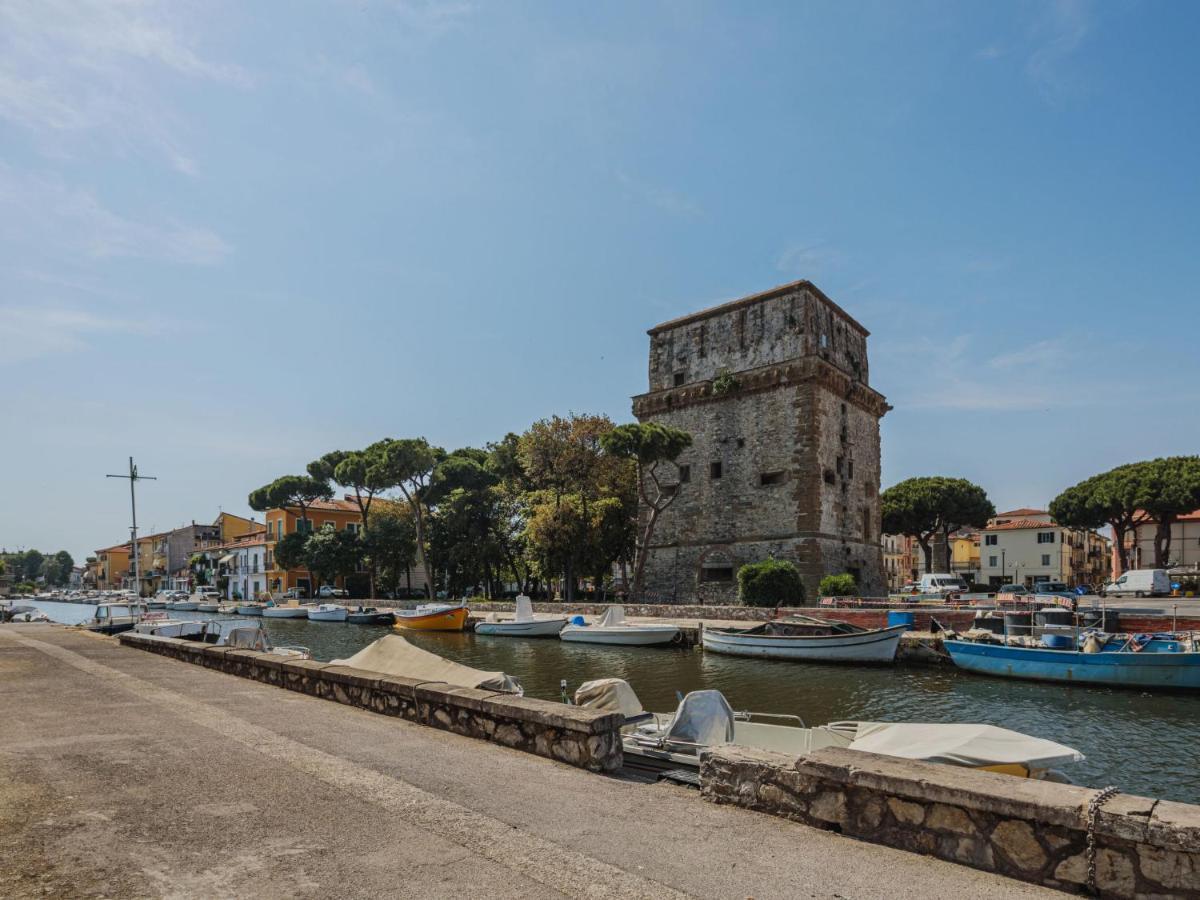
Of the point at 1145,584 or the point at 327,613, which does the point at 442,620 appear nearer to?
the point at 327,613

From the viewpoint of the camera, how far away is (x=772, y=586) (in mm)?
31484

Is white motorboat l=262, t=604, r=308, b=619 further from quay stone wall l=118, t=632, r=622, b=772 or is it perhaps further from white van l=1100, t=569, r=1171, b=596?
white van l=1100, t=569, r=1171, b=596

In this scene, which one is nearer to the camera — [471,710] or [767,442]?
[471,710]

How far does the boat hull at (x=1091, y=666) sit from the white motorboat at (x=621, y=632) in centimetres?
1065

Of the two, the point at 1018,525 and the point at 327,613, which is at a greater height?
the point at 1018,525

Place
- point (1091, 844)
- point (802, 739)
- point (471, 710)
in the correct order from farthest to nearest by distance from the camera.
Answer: point (802, 739) → point (471, 710) → point (1091, 844)

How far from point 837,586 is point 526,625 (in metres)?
13.8

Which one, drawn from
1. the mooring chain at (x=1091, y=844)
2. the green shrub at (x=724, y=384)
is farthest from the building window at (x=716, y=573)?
the mooring chain at (x=1091, y=844)

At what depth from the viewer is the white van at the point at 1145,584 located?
38.5 meters

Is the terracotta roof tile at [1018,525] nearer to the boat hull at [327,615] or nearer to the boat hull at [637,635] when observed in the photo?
the boat hull at [637,635]

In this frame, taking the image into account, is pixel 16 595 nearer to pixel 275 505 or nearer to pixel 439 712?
pixel 275 505

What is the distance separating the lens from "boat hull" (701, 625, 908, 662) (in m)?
22.2

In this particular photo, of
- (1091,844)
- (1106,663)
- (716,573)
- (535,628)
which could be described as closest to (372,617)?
(535,628)

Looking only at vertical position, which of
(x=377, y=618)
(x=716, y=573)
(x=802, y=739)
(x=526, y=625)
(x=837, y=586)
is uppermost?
(x=802, y=739)
